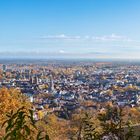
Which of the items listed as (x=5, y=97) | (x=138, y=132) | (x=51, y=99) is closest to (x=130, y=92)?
(x=51, y=99)

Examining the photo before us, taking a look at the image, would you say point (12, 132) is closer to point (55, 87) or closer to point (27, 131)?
point (27, 131)

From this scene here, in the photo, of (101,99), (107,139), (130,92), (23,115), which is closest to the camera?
(23,115)

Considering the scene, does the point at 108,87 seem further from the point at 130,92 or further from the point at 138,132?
the point at 138,132

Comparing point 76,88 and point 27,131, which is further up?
point 27,131

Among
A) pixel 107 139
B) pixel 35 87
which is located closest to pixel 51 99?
pixel 35 87

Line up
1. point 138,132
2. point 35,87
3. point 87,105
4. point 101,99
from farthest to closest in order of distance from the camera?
point 35,87, point 101,99, point 87,105, point 138,132

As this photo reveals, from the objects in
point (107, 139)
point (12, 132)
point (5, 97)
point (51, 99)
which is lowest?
point (51, 99)

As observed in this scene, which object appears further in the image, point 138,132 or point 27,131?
point 138,132

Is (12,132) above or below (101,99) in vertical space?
above

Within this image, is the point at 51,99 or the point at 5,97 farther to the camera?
the point at 51,99
